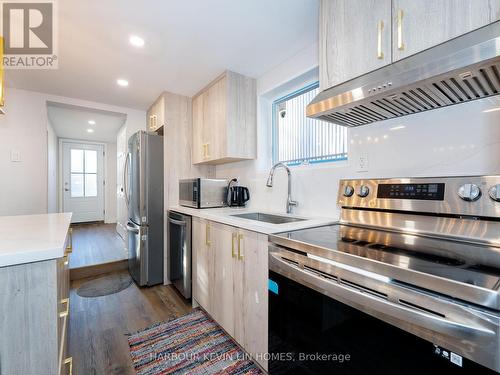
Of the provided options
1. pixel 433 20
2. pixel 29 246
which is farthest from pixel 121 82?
pixel 433 20

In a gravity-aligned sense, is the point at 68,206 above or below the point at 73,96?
below

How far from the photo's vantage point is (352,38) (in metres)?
1.15

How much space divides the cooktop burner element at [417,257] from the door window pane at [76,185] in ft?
21.5

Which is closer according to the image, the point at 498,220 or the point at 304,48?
the point at 498,220

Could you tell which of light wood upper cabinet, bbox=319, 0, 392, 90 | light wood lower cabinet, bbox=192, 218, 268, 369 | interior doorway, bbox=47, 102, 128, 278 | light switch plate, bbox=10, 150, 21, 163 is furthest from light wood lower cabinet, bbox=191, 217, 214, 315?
interior doorway, bbox=47, 102, 128, 278

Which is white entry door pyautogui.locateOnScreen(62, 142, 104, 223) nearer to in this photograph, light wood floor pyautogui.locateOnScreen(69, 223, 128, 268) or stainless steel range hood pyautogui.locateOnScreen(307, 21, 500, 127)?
light wood floor pyautogui.locateOnScreen(69, 223, 128, 268)

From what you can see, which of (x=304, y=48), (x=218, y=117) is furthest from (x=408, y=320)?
(x=218, y=117)

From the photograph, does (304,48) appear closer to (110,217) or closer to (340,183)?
(340,183)

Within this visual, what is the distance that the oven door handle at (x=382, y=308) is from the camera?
1.86 feet

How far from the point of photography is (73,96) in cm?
277

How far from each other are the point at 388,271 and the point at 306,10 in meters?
1.51

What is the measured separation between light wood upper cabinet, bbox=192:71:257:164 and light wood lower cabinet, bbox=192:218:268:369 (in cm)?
74

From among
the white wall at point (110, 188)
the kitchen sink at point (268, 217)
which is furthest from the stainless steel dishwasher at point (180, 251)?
the white wall at point (110, 188)

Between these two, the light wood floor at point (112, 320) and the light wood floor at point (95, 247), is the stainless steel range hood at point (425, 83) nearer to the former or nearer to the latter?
the light wood floor at point (112, 320)
